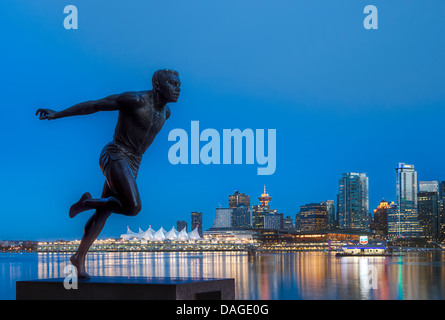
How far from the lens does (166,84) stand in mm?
9766

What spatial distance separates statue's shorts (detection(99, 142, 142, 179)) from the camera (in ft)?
31.8

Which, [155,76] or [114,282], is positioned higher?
[155,76]

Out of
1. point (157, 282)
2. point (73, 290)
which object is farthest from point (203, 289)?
point (73, 290)

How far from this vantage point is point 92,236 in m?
10.1

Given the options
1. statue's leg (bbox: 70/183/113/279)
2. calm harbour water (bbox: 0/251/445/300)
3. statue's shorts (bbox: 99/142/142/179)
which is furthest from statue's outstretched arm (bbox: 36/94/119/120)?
calm harbour water (bbox: 0/251/445/300)

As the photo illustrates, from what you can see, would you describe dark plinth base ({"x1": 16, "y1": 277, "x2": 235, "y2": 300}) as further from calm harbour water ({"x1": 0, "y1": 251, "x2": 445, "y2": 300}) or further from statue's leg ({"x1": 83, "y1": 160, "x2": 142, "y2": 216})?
calm harbour water ({"x1": 0, "y1": 251, "x2": 445, "y2": 300})

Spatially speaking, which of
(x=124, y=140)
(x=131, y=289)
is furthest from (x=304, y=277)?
(x=131, y=289)

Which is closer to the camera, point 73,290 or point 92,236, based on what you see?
point 73,290

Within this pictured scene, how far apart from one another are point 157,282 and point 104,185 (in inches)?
82.7

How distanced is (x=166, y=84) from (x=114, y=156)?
136 centimetres
